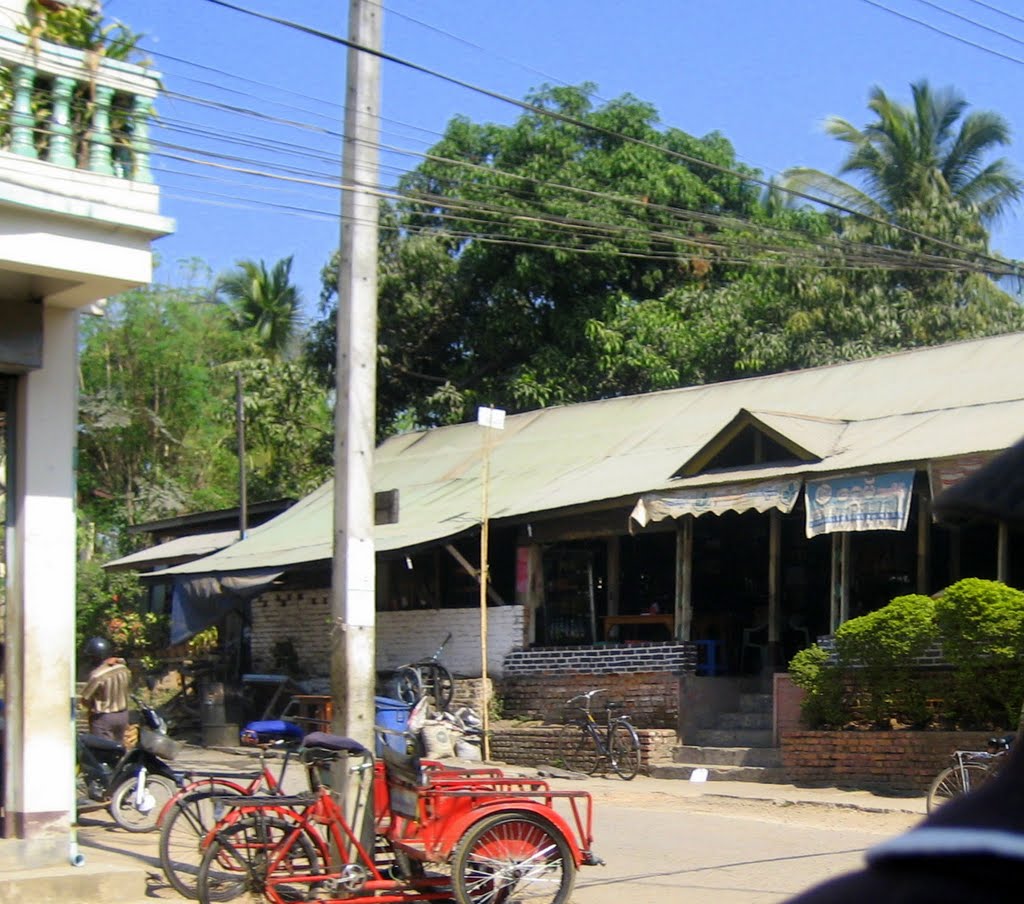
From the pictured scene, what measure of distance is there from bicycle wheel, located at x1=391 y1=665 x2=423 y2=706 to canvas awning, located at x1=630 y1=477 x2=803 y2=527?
12.3ft

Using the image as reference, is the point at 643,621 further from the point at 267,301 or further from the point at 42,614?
the point at 267,301

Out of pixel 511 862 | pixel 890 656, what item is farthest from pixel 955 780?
pixel 511 862

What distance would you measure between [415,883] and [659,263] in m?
24.1

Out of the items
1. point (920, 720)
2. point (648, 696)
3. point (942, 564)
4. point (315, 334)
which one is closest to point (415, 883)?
point (920, 720)

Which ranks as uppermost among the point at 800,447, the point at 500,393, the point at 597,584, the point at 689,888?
the point at 500,393

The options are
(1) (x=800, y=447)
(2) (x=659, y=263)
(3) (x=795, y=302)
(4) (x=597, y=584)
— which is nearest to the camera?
(1) (x=800, y=447)

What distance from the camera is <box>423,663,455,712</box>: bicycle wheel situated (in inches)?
755

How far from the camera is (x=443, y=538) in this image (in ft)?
62.8

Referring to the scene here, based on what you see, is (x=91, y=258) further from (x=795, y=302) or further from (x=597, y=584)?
(x=795, y=302)

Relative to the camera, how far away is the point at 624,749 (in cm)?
1706

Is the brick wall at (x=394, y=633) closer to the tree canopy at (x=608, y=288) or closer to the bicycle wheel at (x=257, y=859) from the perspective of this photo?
the tree canopy at (x=608, y=288)

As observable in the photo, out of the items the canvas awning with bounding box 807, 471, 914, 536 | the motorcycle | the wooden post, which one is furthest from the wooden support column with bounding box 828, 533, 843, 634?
the motorcycle

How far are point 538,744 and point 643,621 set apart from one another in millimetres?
2333

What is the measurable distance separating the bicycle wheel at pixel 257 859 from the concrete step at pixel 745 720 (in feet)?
31.1
